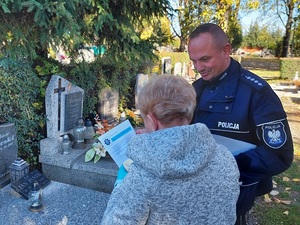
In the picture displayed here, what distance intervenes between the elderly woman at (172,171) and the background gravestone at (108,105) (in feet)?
13.6

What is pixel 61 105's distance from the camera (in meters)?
3.80

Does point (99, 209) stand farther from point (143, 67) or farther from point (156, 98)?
point (143, 67)

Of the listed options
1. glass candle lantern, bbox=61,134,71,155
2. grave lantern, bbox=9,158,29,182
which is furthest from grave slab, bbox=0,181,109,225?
glass candle lantern, bbox=61,134,71,155

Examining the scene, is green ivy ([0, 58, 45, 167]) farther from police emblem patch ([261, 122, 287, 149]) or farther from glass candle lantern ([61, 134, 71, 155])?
police emblem patch ([261, 122, 287, 149])

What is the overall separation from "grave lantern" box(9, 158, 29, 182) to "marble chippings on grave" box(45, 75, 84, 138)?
2.04 feet

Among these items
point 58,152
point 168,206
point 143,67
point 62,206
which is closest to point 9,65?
point 58,152

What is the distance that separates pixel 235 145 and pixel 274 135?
189 mm

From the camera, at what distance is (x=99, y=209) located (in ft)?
9.49

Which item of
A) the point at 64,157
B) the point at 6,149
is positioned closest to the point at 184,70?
the point at 64,157

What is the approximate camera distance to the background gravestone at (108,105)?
203 inches

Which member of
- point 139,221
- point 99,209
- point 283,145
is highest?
point 283,145

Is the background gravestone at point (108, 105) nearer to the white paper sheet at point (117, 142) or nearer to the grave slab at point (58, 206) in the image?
the grave slab at point (58, 206)

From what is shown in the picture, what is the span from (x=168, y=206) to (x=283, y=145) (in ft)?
2.39

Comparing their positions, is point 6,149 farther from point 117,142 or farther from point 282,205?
point 282,205
